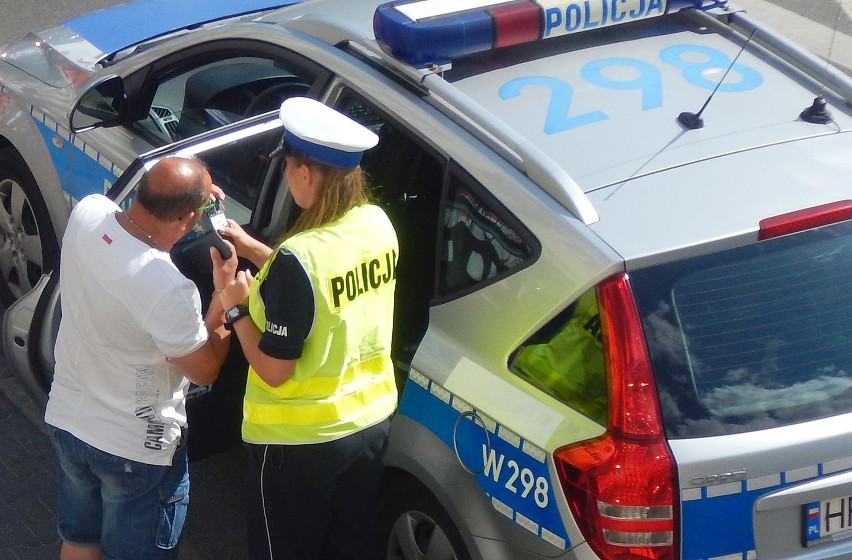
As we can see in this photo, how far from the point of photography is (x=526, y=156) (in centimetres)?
276

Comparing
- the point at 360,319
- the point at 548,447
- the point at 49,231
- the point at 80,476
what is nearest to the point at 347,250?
the point at 360,319

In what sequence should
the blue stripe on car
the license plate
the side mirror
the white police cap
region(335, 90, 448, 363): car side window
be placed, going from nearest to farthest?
the license plate, the white police cap, region(335, 90, 448, 363): car side window, the side mirror, the blue stripe on car

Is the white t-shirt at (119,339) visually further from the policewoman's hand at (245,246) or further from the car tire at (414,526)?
the car tire at (414,526)

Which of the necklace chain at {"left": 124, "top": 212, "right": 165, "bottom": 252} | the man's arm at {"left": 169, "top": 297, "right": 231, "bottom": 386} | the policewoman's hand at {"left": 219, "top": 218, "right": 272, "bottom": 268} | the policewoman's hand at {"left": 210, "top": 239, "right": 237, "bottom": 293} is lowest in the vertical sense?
the man's arm at {"left": 169, "top": 297, "right": 231, "bottom": 386}

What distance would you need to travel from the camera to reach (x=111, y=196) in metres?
3.20

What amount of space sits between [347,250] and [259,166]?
1129mm

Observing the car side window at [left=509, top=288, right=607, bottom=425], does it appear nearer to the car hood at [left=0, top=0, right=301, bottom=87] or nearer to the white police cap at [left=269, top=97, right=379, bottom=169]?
the white police cap at [left=269, top=97, right=379, bottom=169]

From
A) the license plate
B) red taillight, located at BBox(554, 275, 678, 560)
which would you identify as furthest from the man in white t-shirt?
the license plate

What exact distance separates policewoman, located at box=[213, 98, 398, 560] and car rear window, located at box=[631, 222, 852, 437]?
0.69m

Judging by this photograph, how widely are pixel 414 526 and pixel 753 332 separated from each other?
3.67 ft

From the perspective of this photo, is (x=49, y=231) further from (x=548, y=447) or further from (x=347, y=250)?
(x=548, y=447)

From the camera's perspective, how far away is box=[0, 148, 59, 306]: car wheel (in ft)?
15.3

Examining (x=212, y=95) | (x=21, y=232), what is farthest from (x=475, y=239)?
(x=21, y=232)

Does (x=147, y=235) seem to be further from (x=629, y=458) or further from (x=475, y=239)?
(x=629, y=458)
